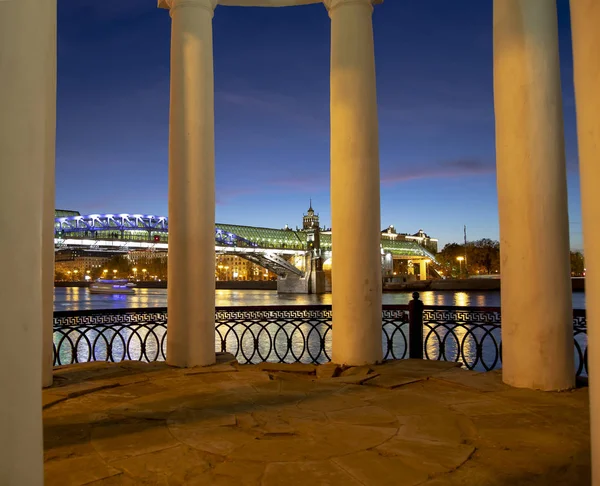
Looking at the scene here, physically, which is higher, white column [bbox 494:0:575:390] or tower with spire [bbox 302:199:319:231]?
tower with spire [bbox 302:199:319:231]

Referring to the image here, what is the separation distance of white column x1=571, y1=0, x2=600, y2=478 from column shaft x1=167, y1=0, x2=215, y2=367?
16.8ft

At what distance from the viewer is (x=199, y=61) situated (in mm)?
6926

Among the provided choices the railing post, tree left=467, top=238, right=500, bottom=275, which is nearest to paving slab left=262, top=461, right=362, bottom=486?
the railing post

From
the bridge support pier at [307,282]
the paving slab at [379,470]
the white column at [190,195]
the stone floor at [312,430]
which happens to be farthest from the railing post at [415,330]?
the bridge support pier at [307,282]

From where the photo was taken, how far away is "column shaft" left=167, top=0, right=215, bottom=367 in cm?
677

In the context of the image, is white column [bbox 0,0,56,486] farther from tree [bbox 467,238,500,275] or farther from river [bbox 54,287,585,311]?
tree [bbox 467,238,500,275]

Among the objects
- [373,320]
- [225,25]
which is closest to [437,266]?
[225,25]

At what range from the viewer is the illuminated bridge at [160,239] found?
2943 inches

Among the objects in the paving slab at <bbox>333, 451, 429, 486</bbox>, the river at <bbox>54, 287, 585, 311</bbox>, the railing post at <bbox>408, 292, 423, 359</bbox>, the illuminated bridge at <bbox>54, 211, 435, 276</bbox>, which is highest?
the illuminated bridge at <bbox>54, 211, 435, 276</bbox>

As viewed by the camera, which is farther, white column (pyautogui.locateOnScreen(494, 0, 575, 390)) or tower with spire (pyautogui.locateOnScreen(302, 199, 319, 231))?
tower with spire (pyautogui.locateOnScreen(302, 199, 319, 231))

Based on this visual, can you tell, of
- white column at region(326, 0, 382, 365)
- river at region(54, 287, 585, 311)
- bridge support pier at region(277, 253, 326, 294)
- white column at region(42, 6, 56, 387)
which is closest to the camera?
white column at region(42, 6, 56, 387)

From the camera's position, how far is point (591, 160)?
2.33 metres

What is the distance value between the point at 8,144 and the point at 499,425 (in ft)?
12.8

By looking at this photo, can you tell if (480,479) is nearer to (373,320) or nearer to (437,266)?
(373,320)
